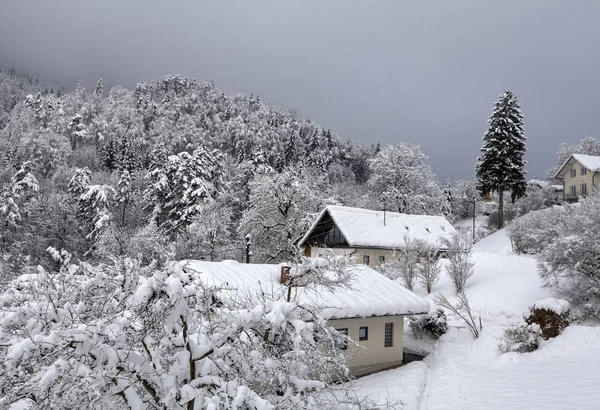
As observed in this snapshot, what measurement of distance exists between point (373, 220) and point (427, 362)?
1891 centimetres

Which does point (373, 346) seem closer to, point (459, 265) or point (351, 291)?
point (351, 291)

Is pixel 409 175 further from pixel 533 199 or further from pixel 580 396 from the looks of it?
pixel 580 396

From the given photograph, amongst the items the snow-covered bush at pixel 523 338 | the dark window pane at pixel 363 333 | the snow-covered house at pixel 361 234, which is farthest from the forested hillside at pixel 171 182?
the snow-covered bush at pixel 523 338

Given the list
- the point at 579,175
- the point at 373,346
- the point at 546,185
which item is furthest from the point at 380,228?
the point at 546,185

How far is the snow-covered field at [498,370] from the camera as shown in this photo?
556 inches

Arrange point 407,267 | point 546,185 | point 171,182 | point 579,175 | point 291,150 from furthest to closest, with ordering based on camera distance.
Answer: point 291,150, point 546,185, point 579,175, point 171,182, point 407,267

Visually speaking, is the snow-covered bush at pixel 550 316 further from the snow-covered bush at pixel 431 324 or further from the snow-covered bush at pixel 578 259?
the snow-covered bush at pixel 431 324

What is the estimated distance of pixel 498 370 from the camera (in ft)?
59.7

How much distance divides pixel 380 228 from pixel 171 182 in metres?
23.8

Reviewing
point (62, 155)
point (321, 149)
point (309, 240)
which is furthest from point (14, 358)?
point (321, 149)

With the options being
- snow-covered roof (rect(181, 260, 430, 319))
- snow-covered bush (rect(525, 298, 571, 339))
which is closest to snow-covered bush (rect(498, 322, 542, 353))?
snow-covered bush (rect(525, 298, 571, 339))

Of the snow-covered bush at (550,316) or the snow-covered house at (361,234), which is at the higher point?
the snow-covered house at (361,234)

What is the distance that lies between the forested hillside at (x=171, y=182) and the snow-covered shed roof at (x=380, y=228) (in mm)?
2883

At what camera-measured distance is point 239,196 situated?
5591 cm
